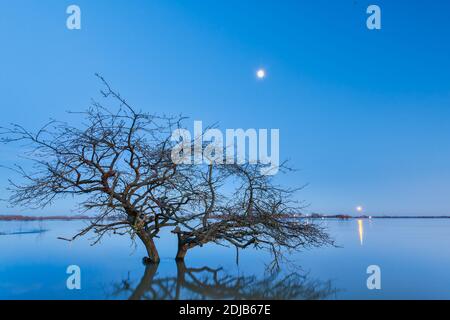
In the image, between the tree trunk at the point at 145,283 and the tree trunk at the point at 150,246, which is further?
the tree trunk at the point at 150,246

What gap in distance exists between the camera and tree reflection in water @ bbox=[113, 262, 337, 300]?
6008mm

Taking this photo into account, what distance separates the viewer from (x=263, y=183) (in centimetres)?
866

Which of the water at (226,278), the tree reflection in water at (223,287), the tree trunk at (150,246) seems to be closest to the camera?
the tree reflection in water at (223,287)

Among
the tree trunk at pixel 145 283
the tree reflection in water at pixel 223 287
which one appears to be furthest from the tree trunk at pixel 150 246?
the tree reflection in water at pixel 223 287

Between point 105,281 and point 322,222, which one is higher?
point 322,222

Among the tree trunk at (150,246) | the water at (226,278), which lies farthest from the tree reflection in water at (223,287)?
the tree trunk at (150,246)

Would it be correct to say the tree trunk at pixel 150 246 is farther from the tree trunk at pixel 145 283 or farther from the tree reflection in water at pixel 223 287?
the tree reflection in water at pixel 223 287

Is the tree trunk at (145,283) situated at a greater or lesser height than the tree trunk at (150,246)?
lesser

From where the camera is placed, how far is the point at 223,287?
679 centimetres

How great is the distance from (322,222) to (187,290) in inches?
148

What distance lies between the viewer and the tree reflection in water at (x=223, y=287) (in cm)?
601

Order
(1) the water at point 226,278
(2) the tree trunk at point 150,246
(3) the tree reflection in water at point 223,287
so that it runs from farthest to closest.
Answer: (2) the tree trunk at point 150,246 → (1) the water at point 226,278 → (3) the tree reflection in water at point 223,287
